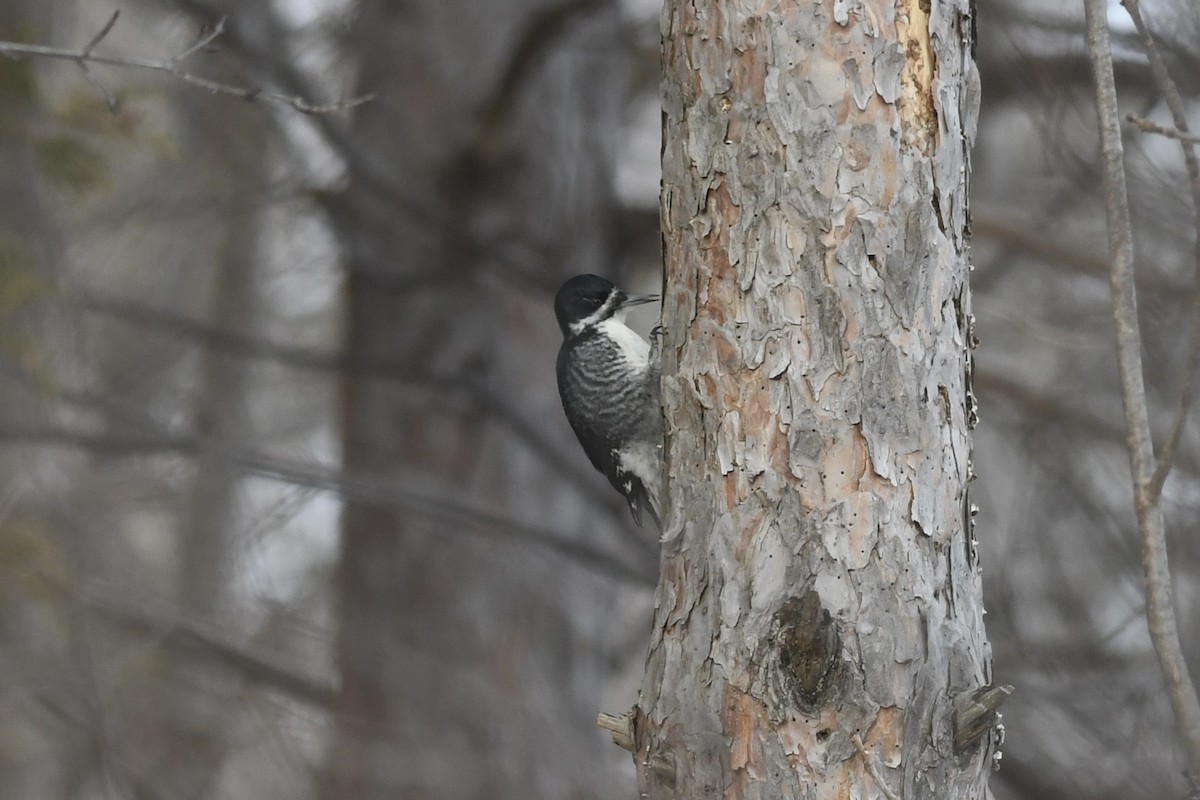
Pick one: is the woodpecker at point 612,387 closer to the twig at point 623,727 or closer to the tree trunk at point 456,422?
the twig at point 623,727

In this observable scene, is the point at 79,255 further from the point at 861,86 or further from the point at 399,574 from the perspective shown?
the point at 861,86

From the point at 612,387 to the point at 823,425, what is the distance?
130 centimetres

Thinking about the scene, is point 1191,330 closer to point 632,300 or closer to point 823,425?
point 823,425

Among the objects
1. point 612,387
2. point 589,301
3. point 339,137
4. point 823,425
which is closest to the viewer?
point 823,425

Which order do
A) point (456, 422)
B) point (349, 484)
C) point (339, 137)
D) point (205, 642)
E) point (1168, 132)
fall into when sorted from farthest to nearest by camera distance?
point (456, 422) < point (205, 642) < point (339, 137) < point (349, 484) < point (1168, 132)

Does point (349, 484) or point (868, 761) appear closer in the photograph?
point (868, 761)

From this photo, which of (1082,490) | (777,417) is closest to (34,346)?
(777,417)

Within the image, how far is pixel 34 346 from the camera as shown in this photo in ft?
15.3

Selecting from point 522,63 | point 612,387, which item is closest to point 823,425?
point 612,387

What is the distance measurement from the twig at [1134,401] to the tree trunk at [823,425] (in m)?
0.27

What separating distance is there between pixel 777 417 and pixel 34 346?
138 inches

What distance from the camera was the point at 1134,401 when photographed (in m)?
1.86

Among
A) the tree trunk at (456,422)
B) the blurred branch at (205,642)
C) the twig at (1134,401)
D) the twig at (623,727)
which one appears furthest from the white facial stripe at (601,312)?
the blurred branch at (205,642)

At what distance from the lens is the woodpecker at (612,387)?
3246 millimetres
